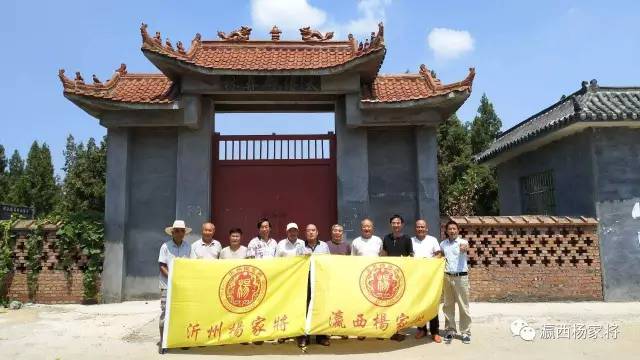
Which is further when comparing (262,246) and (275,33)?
(275,33)

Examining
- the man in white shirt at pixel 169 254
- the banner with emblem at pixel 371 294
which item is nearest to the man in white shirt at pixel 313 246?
the banner with emblem at pixel 371 294

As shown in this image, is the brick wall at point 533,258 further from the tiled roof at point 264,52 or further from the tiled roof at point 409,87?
the tiled roof at point 264,52

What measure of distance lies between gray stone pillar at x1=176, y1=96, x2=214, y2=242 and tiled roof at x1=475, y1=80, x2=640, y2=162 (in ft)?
22.4

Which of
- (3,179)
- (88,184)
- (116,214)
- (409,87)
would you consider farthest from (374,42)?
(3,179)

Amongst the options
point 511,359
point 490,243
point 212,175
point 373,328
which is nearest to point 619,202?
point 490,243

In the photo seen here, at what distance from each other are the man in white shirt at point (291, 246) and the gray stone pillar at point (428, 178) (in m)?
3.54

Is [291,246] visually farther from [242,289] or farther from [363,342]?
[363,342]

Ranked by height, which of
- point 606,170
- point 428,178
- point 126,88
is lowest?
point 428,178

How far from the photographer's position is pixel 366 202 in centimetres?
858

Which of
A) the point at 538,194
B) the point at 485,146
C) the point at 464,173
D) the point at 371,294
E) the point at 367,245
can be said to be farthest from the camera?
the point at 485,146

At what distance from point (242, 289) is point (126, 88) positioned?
592 cm

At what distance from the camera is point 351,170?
344 inches

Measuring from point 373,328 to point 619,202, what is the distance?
6210 mm

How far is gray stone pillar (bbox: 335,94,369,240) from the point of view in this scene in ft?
28.0
